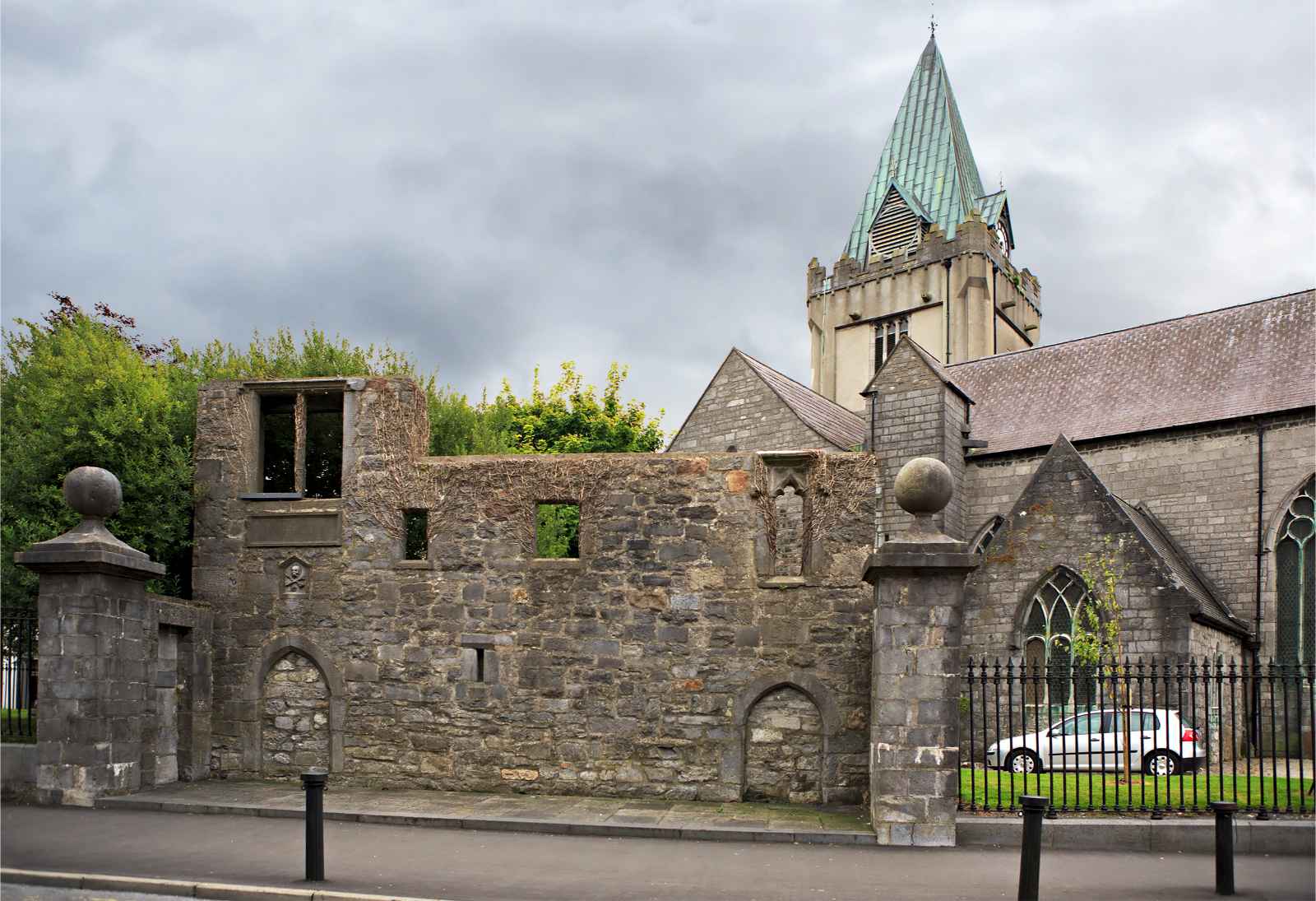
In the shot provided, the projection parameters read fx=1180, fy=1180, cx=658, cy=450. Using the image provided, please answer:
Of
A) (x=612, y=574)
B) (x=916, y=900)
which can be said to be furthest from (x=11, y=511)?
(x=916, y=900)

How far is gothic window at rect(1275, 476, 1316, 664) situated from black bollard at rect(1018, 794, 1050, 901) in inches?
771

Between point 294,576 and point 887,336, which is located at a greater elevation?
point 887,336

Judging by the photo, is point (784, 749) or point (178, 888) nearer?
point (178, 888)

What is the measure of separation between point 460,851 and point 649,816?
7.50ft

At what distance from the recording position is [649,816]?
37.1ft

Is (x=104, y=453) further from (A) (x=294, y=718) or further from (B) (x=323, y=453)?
(A) (x=294, y=718)

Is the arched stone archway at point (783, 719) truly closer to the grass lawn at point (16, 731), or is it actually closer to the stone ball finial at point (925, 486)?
the stone ball finial at point (925, 486)

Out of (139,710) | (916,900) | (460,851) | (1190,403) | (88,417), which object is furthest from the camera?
(1190,403)

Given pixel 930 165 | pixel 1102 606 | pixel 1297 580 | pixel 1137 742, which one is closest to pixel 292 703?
pixel 1137 742

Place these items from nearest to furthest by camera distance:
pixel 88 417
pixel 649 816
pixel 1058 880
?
1. pixel 1058 880
2. pixel 649 816
3. pixel 88 417

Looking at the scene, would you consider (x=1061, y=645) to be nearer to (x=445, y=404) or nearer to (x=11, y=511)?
(x=445, y=404)

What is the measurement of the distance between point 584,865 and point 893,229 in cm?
4460

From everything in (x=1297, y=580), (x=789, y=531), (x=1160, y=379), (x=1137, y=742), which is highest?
(x=1160, y=379)

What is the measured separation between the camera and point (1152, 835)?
33.1ft
